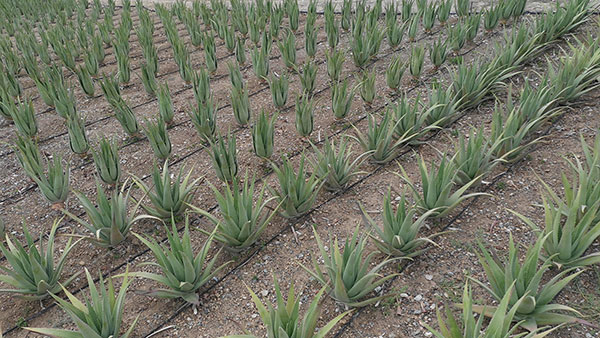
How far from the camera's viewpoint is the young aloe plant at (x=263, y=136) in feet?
8.92

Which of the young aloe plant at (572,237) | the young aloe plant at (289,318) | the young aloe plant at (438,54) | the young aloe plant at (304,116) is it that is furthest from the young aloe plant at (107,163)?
the young aloe plant at (438,54)

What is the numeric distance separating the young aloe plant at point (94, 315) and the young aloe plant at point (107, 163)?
3.52ft

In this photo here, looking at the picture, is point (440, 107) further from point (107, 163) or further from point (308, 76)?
point (107, 163)

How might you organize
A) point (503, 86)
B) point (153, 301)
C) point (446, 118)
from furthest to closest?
point (503, 86) < point (446, 118) < point (153, 301)

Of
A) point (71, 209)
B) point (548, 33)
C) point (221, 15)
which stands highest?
point (221, 15)

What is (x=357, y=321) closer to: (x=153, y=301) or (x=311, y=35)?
(x=153, y=301)

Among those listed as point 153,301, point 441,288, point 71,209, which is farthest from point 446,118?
point 71,209

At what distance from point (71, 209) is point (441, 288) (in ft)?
7.17

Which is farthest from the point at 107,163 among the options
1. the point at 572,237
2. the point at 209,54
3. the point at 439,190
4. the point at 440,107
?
the point at 572,237

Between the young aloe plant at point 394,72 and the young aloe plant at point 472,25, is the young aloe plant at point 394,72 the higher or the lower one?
the lower one

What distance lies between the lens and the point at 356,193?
267 centimetres

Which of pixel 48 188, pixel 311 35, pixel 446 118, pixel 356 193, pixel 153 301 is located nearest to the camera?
pixel 153 301

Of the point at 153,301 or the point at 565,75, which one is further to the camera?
the point at 565,75

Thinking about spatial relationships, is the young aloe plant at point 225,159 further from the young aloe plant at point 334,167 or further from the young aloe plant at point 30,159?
the young aloe plant at point 30,159
